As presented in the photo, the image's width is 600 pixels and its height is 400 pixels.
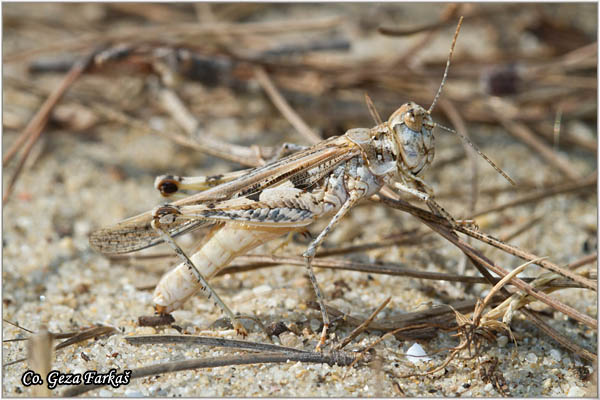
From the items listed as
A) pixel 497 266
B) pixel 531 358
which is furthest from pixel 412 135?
pixel 531 358

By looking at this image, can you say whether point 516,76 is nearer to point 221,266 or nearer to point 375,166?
point 375,166

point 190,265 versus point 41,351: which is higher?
point 190,265

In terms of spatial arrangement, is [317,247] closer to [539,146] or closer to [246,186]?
[246,186]

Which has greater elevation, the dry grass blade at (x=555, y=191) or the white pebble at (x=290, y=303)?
the dry grass blade at (x=555, y=191)

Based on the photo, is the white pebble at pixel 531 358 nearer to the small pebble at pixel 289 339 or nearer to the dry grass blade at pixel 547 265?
the dry grass blade at pixel 547 265

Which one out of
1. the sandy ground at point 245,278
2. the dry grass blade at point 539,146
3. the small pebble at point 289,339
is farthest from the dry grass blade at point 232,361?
the dry grass blade at point 539,146
